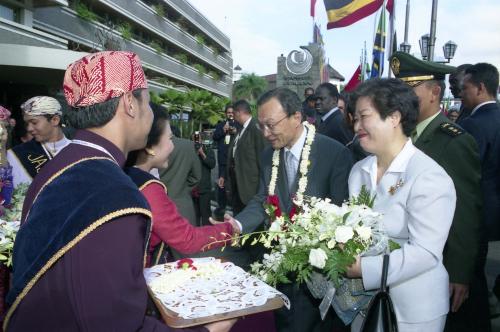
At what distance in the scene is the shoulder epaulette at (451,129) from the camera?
124 inches

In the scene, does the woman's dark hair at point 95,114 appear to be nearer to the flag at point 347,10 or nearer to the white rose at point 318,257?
the white rose at point 318,257

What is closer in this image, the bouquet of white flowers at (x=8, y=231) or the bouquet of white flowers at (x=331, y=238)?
the bouquet of white flowers at (x=331, y=238)

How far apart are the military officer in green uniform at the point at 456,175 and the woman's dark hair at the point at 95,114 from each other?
2.38 metres

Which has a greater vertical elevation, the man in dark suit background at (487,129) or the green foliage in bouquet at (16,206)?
the man in dark suit background at (487,129)

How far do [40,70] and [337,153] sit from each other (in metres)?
16.2

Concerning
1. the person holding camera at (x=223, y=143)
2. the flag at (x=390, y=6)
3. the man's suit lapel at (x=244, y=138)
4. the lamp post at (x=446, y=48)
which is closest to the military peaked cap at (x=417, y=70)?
the man's suit lapel at (x=244, y=138)

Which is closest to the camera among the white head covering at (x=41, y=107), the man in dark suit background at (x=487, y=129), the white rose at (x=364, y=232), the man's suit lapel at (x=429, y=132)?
the white rose at (x=364, y=232)

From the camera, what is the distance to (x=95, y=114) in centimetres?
171

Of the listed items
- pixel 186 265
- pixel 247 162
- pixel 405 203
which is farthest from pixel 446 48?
pixel 186 265

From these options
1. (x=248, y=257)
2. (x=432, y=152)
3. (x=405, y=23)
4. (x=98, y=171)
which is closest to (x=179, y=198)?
(x=248, y=257)

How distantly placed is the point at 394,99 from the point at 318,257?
1.08 meters

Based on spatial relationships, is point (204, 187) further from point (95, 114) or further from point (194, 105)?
point (194, 105)

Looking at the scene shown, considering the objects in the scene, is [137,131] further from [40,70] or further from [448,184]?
[40,70]

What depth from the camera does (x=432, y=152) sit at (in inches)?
125
